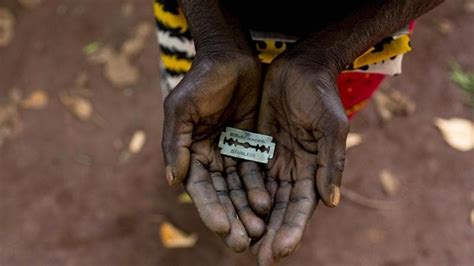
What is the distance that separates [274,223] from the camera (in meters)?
1.12

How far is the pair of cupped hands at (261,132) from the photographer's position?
1.09 meters

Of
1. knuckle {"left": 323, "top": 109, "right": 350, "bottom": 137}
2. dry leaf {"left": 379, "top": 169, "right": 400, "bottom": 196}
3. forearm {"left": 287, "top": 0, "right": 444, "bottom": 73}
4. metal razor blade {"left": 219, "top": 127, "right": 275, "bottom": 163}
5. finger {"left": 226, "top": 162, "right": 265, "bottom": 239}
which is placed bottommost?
dry leaf {"left": 379, "top": 169, "right": 400, "bottom": 196}

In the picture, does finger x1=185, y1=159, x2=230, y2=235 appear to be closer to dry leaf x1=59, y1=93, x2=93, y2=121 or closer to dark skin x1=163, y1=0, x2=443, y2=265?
dark skin x1=163, y1=0, x2=443, y2=265

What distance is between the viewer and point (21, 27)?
2365 mm

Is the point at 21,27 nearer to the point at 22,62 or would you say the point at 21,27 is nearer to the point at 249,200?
the point at 22,62

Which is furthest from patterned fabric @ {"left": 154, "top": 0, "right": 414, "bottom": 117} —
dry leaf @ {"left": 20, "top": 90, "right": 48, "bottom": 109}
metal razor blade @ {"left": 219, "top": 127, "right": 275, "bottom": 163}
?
dry leaf @ {"left": 20, "top": 90, "right": 48, "bottom": 109}

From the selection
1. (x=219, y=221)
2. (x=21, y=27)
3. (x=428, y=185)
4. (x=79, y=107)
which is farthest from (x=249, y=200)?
(x=21, y=27)

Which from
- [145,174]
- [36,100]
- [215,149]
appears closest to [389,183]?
[145,174]

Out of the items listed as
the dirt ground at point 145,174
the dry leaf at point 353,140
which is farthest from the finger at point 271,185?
the dry leaf at point 353,140

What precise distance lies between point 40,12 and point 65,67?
1.03 ft

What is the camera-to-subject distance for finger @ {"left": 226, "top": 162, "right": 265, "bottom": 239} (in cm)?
111

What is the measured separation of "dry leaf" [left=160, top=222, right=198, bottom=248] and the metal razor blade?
692mm

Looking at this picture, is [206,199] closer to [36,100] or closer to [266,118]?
[266,118]

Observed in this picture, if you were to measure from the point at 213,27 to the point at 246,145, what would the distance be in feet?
0.83
